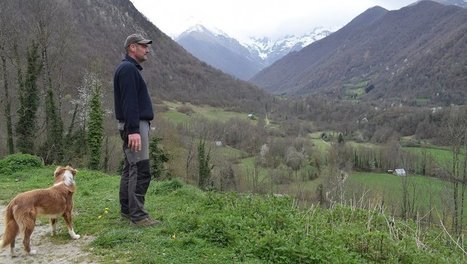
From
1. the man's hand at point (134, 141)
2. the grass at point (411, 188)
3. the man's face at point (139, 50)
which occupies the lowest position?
the grass at point (411, 188)

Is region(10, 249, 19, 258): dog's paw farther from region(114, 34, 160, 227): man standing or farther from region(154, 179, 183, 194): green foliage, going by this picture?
region(154, 179, 183, 194): green foliage

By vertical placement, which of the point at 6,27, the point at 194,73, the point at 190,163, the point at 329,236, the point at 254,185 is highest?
the point at 194,73

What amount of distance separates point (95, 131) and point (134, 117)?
2397 centimetres

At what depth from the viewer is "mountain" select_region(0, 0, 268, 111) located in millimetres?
29656

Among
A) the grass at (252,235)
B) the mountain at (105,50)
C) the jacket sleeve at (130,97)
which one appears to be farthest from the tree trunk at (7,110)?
the jacket sleeve at (130,97)

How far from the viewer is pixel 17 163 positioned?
16.8 meters

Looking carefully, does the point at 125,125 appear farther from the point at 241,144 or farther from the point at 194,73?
the point at 194,73

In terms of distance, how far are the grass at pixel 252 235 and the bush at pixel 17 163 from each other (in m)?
8.67

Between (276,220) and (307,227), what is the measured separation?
525mm

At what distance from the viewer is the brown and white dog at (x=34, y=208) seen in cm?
633

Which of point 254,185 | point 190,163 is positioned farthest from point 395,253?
point 254,185

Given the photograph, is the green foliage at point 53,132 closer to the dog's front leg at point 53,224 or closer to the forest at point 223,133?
the forest at point 223,133

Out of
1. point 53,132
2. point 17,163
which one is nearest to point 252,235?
point 17,163

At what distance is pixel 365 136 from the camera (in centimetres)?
12938
